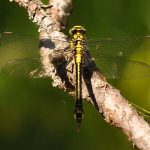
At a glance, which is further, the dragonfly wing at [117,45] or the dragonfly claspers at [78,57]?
the dragonfly wing at [117,45]

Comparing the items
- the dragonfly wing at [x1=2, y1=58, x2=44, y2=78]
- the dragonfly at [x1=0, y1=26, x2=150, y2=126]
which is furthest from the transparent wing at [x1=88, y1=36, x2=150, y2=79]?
the dragonfly wing at [x1=2, y1=58, x2=44, y2=78]

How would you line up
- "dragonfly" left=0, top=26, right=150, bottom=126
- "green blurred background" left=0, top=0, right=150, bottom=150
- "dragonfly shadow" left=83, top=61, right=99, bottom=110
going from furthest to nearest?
"green blurred background" left=0, top=0, right=150, bottom=150
"dragonfly" left=0, top=26, right=150, bottom=126
"dragonfly shadow" left=83, top=61, right=99, bottom=110

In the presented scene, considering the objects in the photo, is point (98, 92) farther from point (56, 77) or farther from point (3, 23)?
point (3, 23)

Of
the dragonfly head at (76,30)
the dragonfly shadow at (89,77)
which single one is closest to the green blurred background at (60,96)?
the dragonfly head at (76,30)

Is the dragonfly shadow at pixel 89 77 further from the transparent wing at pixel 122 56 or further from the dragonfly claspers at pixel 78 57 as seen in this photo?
the transparent wing at pixel 122 56

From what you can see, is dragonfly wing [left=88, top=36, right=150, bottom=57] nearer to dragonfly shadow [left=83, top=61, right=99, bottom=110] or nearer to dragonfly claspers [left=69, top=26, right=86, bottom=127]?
dragonfly claspers [left=69, top=26, right=86, bottom=127]

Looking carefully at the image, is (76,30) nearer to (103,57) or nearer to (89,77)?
(103,57)

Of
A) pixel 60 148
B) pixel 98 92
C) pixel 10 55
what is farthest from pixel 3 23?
pixel 98 92
